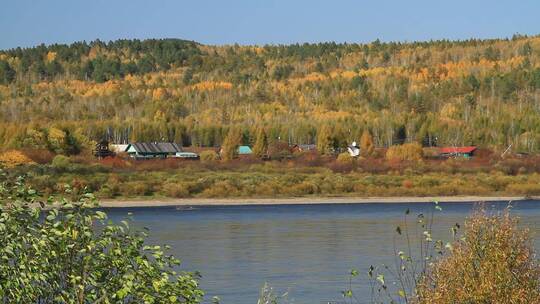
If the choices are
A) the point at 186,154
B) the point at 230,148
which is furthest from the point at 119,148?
the point at 230,148

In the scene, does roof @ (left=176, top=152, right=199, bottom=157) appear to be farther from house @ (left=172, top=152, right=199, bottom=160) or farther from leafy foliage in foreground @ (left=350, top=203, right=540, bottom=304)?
leafy foliage in foreground @ (left=350, top=203, right=540, bottom=304)

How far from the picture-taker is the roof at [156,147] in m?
145

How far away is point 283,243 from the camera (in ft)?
157

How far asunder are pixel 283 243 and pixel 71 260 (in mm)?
36849

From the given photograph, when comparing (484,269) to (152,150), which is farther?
(152,150)

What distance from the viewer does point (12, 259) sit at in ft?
35.3

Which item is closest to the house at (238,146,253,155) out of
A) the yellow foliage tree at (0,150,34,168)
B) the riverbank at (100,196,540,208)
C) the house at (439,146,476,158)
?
the house at (439,146,476,158)

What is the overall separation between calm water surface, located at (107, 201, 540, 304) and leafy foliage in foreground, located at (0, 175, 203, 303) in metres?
5.24

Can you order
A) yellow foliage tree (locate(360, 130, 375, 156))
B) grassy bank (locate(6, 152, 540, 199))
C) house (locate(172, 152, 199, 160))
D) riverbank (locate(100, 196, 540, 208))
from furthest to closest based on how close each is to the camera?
yellow foliage tree (locate(360, 130, 375, 156)) < house (locate(172, 152, 199, 160)) < grassy bank (locate(6, 152, 540, 199)) < riverbank (locate(100, 196, 540, 208))

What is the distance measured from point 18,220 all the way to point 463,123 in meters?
166

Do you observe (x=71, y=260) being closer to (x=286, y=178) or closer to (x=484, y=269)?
(x=484, y=269)

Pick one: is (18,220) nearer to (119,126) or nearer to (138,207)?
(138,207)

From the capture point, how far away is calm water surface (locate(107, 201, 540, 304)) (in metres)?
31.3

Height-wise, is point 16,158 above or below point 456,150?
below
